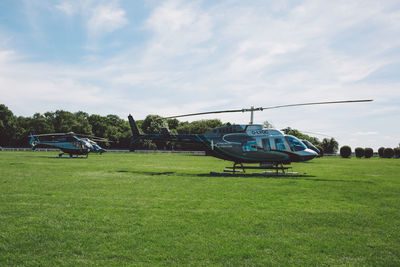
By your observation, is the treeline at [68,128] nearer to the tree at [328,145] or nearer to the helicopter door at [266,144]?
the tree at [328,145]

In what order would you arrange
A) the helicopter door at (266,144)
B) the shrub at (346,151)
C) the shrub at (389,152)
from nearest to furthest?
the helicopter door at (266,144), the shrub at (346,151), the shrub at (389,152)

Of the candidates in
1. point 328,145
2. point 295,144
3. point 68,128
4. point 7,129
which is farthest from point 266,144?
point 7,129

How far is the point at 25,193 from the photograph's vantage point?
9.95 metres

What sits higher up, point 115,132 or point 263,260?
point 115,132

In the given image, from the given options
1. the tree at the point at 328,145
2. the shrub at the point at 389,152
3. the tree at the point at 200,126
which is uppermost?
the tree at the point at 200,126

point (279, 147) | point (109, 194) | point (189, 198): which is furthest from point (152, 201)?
point (279, 147)

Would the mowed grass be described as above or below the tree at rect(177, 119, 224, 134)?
below

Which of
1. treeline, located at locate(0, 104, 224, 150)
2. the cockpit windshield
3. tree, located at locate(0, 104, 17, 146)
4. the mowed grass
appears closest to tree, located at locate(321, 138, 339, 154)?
treeline, located at locate(0, 104, 224, 150)

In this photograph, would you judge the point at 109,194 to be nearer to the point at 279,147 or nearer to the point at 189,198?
the point at 189,198

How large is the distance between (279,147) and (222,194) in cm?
937

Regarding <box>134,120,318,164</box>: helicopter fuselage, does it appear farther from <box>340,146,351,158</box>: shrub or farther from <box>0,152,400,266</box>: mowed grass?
<box>340,146,351,158</box>: shrub

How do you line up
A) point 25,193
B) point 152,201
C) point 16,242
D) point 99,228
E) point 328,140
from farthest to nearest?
point 328,140 < point 25,193 < point 152,201 < point 99,228 < point 16,242

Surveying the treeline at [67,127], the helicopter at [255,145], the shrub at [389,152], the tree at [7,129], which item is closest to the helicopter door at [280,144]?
Answer: the helicopter at [255,145]

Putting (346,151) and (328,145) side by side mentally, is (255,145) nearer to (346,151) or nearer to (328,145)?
(346,151)
